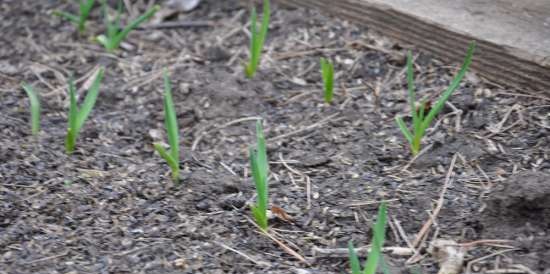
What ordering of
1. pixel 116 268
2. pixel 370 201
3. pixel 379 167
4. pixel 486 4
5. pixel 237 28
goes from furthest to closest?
pixel 237 28, pixel 486 4, pixel 379 167, pixel 370 201, pixel 116 268

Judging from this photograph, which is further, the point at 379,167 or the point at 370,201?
the point at 379,167

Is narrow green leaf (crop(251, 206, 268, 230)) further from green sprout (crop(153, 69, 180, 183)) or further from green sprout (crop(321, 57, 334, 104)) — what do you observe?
green sprout (crop(321, 57, 334, 104))

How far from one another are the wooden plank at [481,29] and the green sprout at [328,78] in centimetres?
32

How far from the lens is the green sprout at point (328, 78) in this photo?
88.0 inches

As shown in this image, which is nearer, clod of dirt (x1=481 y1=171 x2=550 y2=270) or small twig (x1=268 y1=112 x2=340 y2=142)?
clod of dirt (x1=481 y1=171 x2=550 y2=270)

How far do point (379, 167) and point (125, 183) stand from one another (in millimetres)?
600

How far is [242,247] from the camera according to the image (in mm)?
1785

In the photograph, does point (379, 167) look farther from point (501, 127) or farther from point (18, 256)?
point (18, 256)

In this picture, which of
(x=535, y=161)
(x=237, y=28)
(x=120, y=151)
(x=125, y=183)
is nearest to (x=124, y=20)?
(x=237, y=28)

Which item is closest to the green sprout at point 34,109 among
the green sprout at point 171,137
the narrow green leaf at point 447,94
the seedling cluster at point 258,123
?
the seedling cluster at point 258,123

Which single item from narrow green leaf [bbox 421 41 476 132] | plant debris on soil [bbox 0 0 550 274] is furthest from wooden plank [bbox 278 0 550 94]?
narrow green leaf [bbox 421 41 476 132]

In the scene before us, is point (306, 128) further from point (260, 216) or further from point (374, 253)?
point (374, 253)

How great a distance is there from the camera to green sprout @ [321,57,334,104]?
2.24 m

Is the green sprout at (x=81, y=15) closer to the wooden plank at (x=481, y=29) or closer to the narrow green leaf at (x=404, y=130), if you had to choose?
the wooden plank at (x=481, y=29)
